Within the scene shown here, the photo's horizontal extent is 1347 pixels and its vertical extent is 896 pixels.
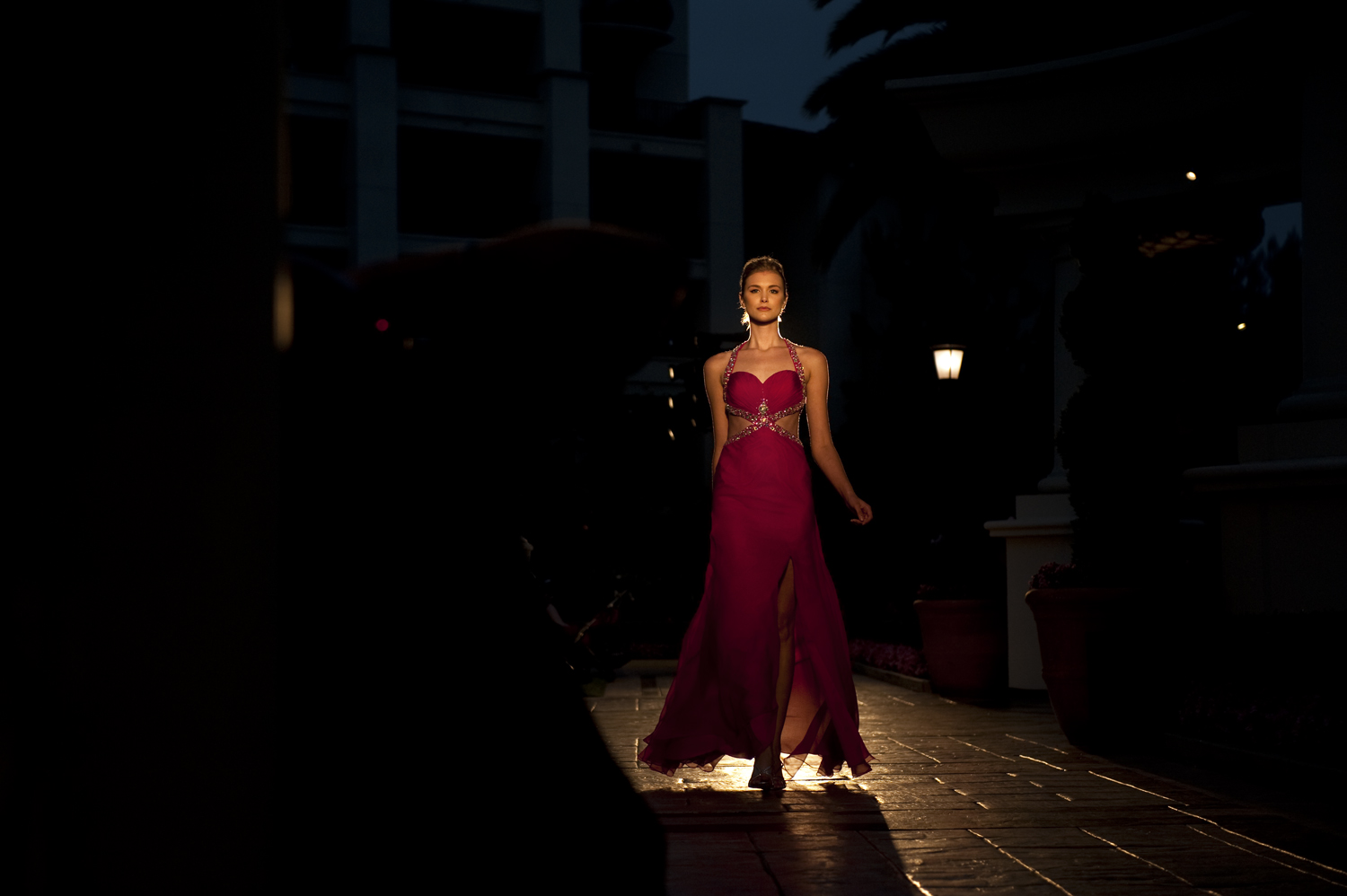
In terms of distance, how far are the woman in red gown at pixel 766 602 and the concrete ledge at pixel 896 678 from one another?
20.3ft

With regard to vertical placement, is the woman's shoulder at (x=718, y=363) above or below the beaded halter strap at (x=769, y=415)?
above

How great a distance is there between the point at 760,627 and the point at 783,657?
175 millimetres

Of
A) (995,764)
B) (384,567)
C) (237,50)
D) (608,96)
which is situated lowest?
(995,764)

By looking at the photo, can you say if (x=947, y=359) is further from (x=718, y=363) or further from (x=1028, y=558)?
(x=718, y=363)

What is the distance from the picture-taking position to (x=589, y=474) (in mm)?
22641

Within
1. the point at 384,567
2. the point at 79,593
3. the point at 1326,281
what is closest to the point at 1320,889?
the point at 384,567

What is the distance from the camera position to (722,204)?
35125 millimetres

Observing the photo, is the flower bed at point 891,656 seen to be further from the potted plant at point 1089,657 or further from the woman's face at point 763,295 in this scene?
the woman's face at point 763,295

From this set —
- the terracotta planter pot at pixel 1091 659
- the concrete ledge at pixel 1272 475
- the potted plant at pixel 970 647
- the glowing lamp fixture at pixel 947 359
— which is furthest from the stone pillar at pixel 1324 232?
the glowing lamp fixture at pixel 947 359

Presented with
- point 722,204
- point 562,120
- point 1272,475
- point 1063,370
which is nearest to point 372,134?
point 562,120

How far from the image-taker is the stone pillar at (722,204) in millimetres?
35062

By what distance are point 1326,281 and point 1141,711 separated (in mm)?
3370

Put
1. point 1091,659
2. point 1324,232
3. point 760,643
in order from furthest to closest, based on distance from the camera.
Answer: point 1324,232, point 1091,659, point 760,643

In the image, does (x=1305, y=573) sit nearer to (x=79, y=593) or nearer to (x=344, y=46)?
(x=79, y=593)
